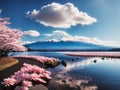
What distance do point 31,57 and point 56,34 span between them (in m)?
0.62

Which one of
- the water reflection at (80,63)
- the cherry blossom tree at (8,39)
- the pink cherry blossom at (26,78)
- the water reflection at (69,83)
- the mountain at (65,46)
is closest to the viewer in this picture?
the pink cherry blossom at (26,78)

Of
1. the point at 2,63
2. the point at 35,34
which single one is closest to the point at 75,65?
the point at 35,34

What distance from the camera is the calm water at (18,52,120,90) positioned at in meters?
4.08

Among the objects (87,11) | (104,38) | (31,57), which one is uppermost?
(87,11)

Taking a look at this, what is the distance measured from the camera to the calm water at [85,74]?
408 centimetres

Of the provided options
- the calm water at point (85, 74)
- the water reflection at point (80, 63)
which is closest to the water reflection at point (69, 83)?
the calm water at point (85, 74)

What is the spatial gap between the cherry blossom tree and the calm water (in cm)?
30

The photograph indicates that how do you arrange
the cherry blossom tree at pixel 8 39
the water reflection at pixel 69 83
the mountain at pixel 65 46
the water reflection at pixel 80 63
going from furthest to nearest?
the water reflection at pixel 80 63 → the cherry blossom tree at pixel 8 39 → the mountain at pixel 65 46 → the water reflection at pixel 69 83

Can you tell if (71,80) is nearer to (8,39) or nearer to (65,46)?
(65,46)

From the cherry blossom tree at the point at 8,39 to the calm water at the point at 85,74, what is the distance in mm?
302

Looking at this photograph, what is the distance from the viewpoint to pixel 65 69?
16.0 ft

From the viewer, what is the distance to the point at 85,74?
4.52 meters

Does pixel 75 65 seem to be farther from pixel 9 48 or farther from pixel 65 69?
pixel 9 48

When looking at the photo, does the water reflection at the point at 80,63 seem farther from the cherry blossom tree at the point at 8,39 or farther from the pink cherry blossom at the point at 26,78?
the pink cherry blossom at the point at 26,78
